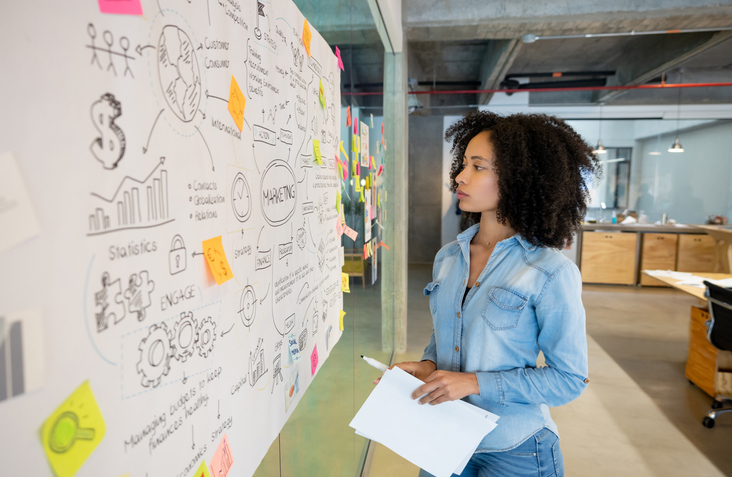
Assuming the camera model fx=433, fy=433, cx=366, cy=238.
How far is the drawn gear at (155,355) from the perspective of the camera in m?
0.56

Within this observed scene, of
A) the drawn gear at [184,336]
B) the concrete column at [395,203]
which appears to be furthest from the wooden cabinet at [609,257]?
the drawn gear at [184,336]

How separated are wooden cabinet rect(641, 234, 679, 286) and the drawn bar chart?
28.2 ft

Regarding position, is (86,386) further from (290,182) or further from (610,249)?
(610,249)

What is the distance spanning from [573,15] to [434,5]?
1.28 metres

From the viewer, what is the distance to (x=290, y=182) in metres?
1.17

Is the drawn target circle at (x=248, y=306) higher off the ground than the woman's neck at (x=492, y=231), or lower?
lower

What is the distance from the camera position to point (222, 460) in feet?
2.54

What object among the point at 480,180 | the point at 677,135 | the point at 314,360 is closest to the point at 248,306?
the point at 314,360

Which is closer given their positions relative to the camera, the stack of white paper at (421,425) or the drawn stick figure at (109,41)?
the drawn stick figure at (109,41)

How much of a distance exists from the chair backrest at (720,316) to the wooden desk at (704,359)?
0.44 feet

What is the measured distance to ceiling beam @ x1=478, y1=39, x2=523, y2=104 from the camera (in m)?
5.59

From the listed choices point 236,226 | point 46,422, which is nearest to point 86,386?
point 46,422

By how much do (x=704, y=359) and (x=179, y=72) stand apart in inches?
175

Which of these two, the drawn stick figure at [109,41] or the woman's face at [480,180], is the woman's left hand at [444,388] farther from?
the drawn stick figure at [109,41]
